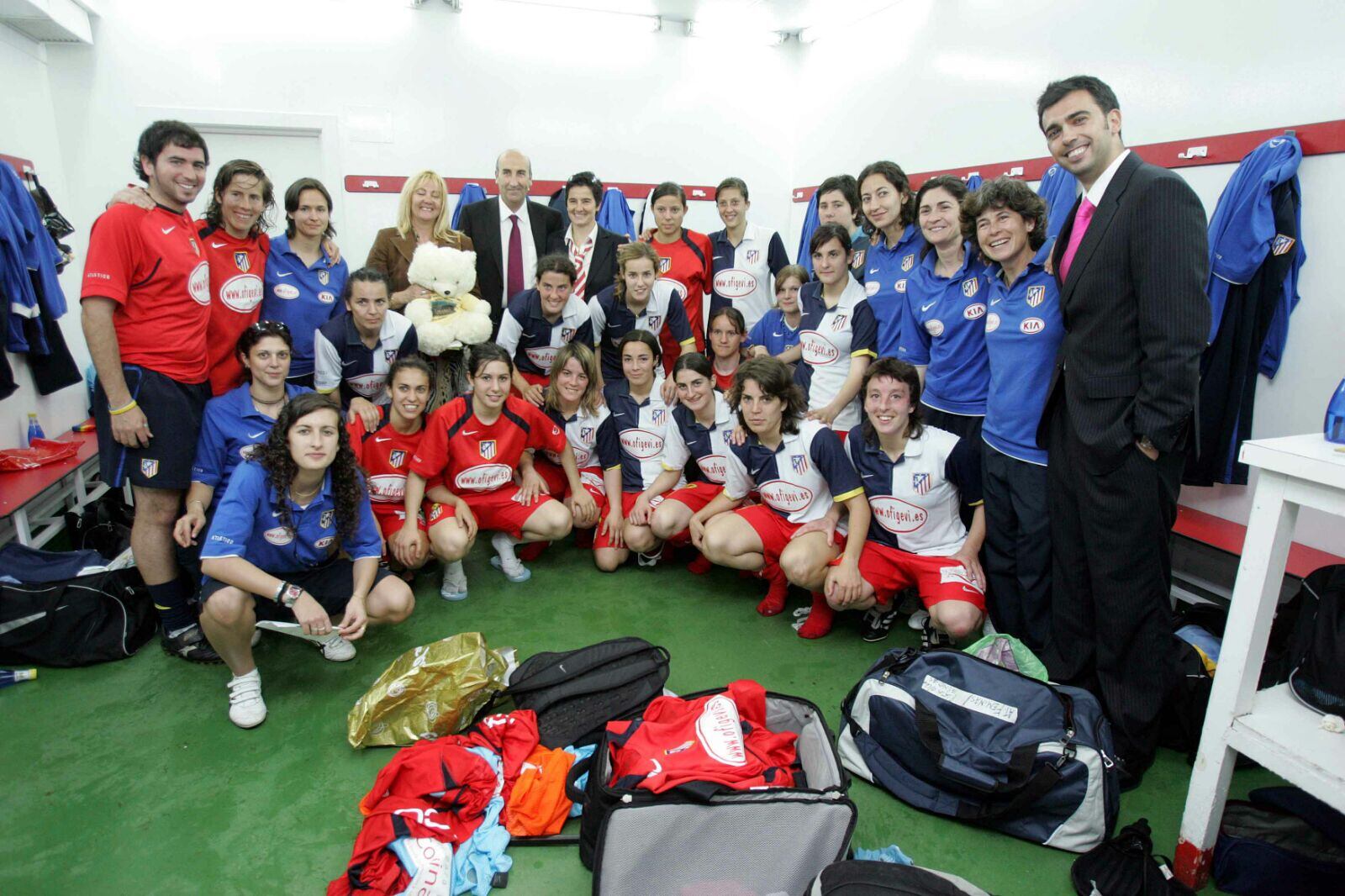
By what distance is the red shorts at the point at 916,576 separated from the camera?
2373mm

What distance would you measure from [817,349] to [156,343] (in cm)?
238

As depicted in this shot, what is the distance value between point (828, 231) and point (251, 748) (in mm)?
2660

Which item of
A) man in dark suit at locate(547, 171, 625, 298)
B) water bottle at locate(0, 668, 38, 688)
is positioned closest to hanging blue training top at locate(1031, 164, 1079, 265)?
man in dark suit at locate(547, 171, 625, 298)

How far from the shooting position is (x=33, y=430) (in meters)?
3.62

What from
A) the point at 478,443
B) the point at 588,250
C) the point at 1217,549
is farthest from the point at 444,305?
the point at 1217,549

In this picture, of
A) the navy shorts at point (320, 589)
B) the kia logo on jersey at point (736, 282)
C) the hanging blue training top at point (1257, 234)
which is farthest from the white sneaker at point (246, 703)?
the hanging blue training top at point (1257, 234)

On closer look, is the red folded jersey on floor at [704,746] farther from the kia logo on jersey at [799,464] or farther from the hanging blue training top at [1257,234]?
the hanging blue training top at [1257,234]

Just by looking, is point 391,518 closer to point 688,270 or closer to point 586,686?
point 586,686

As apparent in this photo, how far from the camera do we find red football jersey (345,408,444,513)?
2.87m

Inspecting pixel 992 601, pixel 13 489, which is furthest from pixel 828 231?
pixel 13 489

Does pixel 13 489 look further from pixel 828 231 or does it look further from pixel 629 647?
pixel 828 231

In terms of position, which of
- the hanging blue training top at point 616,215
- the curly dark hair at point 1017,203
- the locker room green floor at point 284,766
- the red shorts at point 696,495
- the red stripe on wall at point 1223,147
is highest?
the red stripe on wall at point 1223,147

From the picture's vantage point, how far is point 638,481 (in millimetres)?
3227

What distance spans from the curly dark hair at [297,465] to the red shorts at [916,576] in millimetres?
1733
